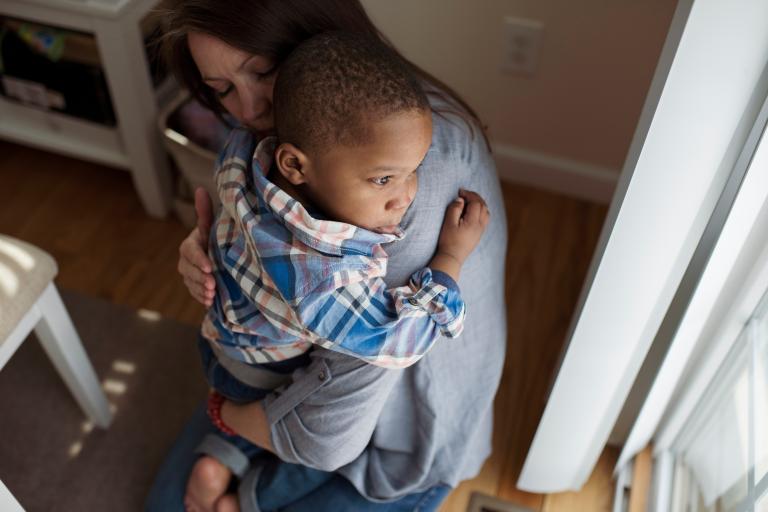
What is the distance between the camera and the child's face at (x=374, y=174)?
0.81m

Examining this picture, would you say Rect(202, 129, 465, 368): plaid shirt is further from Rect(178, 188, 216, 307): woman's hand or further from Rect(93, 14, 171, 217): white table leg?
Rect(93, 14, 171, 217): white table leg

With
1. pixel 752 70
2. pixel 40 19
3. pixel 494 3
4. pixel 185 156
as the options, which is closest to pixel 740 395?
pixel 752 70

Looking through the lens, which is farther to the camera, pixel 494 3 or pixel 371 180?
pixel 494 3

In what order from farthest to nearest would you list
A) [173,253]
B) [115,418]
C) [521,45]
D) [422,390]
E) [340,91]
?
[173,253]
[521,45]
[115,418]
[422,390]
[340,91]

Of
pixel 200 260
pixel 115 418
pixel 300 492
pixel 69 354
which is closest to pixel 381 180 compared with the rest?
pixel 200 260

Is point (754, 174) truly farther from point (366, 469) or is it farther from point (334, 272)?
point (366, 469)

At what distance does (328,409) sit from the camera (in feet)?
3.46

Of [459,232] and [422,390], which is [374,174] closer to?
A: [459,232]

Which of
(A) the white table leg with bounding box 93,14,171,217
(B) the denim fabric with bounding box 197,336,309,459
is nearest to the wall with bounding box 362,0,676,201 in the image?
(A) the white table leg with bounding box 93,14,171,217

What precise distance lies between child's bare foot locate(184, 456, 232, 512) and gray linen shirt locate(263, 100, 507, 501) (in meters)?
0.18

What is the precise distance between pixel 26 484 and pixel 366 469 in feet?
2.05

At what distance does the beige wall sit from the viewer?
1.58 meters

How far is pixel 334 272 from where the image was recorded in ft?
2.84

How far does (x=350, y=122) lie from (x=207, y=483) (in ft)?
2.36
